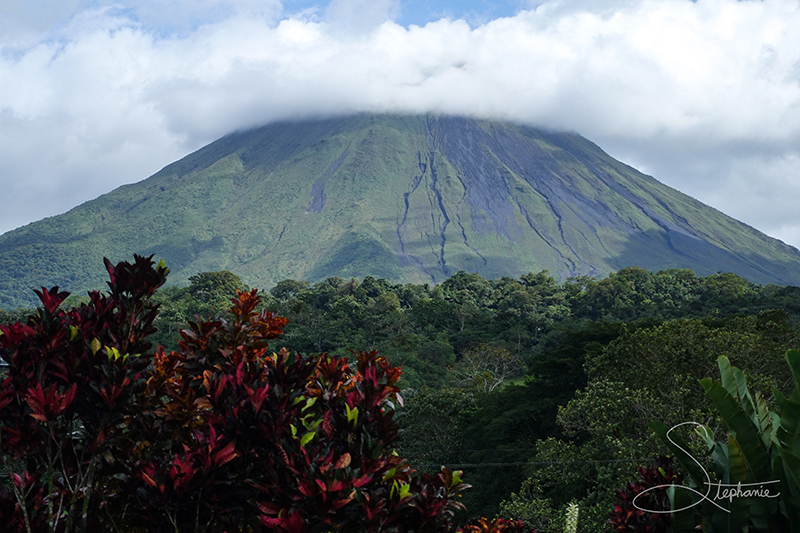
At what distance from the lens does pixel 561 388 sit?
21.2 meters

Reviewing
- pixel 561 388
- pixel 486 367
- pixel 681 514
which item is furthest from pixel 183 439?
pixel 486 367

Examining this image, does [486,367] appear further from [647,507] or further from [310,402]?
[310,402]

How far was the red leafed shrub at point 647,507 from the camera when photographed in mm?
4098

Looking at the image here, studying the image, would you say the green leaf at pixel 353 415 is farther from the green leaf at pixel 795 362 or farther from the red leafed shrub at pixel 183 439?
the green leaf at pixel 795 362

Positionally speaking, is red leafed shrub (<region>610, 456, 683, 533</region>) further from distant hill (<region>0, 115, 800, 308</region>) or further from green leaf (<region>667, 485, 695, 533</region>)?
distant hill (<region>0, 115, 800, 308</region>)

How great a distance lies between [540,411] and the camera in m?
20.0

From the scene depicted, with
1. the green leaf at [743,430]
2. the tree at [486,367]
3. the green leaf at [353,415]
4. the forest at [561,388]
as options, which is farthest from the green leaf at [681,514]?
the tree at [486,367]

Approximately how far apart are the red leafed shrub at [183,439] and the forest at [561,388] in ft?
0.48

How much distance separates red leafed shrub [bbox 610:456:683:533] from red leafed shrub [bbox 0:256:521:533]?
185 centimetres

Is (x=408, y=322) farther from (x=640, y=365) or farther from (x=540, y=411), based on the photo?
(x=640, y=365)

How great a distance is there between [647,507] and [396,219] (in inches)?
5808

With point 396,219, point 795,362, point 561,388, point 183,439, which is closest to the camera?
point 183,439

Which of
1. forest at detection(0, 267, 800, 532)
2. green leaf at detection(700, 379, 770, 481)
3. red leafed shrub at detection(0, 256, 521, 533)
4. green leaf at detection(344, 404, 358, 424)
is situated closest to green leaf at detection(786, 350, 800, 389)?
forest at detection(0, 267, 800, 532)

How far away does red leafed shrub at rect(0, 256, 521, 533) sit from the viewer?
2514 mm
